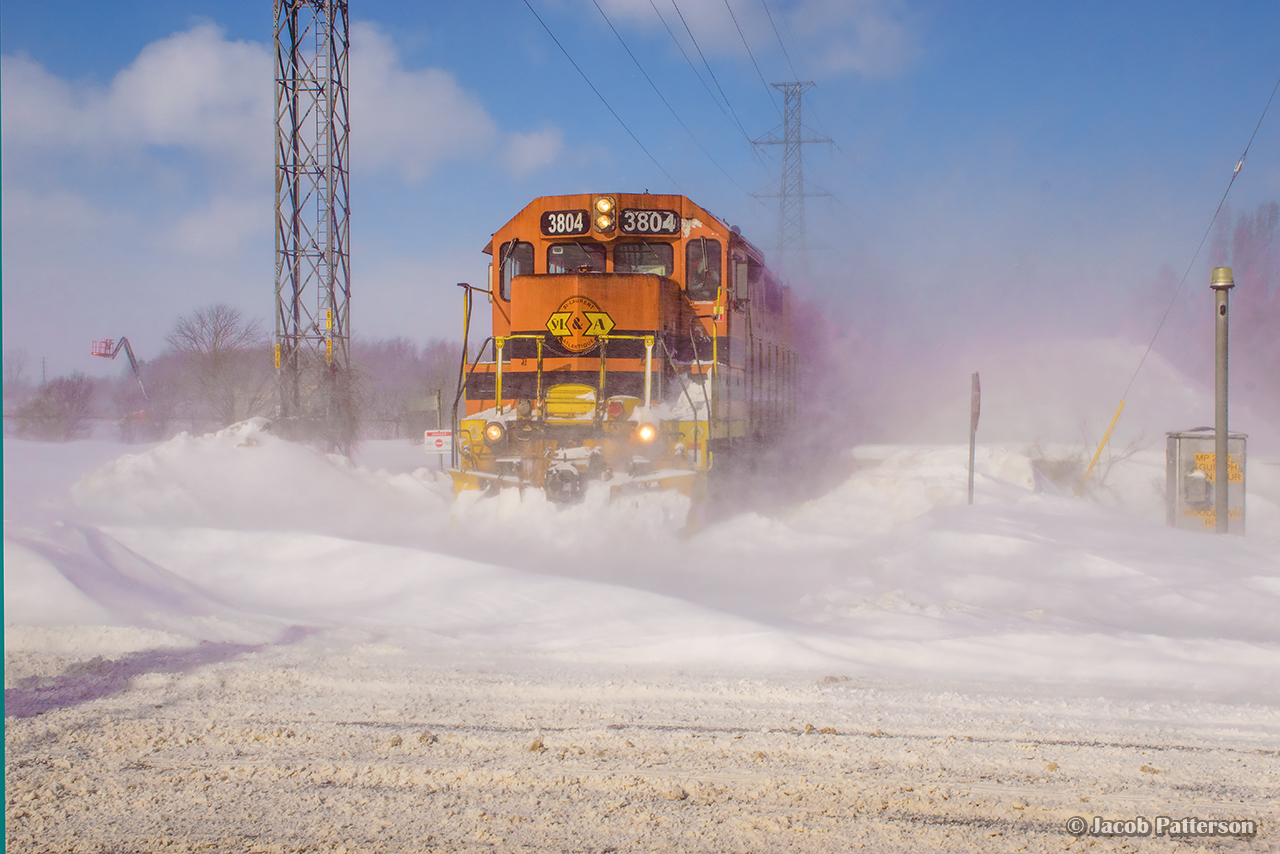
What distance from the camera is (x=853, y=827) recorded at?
10.0 feet

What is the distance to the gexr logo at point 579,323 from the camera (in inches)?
396

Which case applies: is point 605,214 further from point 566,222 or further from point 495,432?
point 495,432

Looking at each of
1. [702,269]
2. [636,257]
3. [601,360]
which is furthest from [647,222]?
[601,360]

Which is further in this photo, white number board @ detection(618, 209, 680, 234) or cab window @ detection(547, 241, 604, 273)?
cab window @ detection(547, 241, 604, 273)

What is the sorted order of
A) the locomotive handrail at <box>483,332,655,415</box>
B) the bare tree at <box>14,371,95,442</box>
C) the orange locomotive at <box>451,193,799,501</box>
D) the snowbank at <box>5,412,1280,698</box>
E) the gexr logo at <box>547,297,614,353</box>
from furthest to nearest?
the bare tree at <box>14,371,95,442</box> → the gexr logo at <box>547,297,614,353</box> → the locomotive handrail at <box>483,332,655,415</box> → the orange locomotive at <box>451,193,799,501</box> → the snowbank at <box>5,412,1280,698</box>

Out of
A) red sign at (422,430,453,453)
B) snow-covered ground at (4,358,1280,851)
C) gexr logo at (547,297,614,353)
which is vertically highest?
gexr logo at (547,297,614,353)

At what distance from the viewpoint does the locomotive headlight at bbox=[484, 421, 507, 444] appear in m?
9.30

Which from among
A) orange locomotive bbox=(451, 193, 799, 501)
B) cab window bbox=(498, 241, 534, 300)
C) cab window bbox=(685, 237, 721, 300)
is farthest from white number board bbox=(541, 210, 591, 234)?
cab window bbox=(685, 237, 721, 300)

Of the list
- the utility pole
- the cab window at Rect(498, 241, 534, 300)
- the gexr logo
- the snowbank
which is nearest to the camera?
the snowbank

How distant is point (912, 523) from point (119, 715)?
8144mm

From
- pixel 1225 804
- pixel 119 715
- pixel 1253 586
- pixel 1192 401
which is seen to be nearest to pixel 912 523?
pixel 1253 586

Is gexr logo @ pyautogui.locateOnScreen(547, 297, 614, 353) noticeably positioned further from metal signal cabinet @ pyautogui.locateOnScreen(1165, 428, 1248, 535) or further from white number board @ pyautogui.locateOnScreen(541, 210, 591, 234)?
metal signal cabinet @ pyautogui.locateOnScreen(1165, 428, 1248, 535)

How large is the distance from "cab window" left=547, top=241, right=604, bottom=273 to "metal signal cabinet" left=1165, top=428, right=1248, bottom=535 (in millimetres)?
7710

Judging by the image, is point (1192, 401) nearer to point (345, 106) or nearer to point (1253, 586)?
point (1253, 586)
